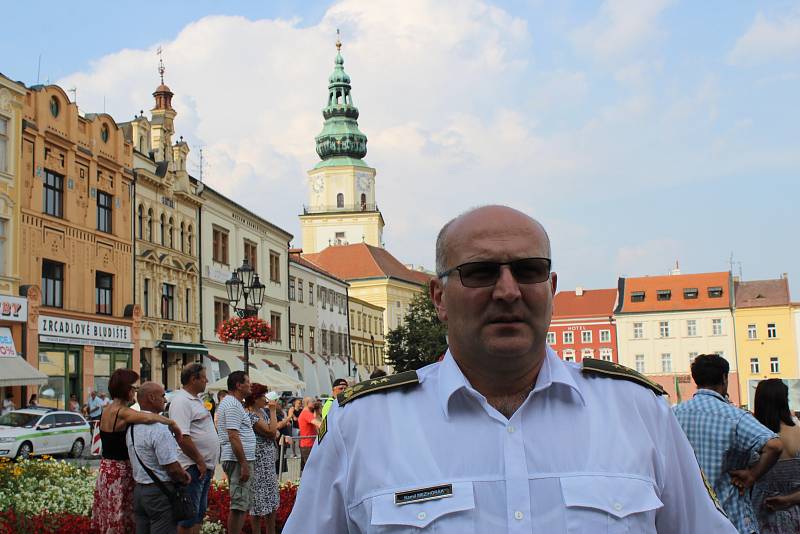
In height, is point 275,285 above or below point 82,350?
above

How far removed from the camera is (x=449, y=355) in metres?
2.88

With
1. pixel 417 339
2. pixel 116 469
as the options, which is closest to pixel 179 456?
pixel 116 469

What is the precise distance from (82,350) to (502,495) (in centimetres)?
3061

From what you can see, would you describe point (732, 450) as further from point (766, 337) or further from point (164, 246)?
point (766, 337)

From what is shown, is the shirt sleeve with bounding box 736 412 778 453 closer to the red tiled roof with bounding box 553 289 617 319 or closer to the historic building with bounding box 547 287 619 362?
the historic building with bounding box 547 287 619 362

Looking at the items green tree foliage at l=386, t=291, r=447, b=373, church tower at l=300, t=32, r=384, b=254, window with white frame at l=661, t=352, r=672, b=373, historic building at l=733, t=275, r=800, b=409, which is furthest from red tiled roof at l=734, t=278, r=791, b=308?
church tower at l=300, t=32, r=384, b=254

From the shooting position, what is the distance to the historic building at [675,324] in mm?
84062

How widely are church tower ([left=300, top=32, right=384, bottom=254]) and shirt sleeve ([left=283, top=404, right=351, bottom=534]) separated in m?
106

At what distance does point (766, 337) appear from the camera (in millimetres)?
81688

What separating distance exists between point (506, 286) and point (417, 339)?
218 ft

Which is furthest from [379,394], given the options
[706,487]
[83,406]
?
[83,406]

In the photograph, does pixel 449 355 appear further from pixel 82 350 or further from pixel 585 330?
pixel 585 330

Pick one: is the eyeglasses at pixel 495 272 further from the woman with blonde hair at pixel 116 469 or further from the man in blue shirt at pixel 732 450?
the woman with blonde hair at pixel 116 469

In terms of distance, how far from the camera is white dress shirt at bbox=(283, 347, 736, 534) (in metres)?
2.47
